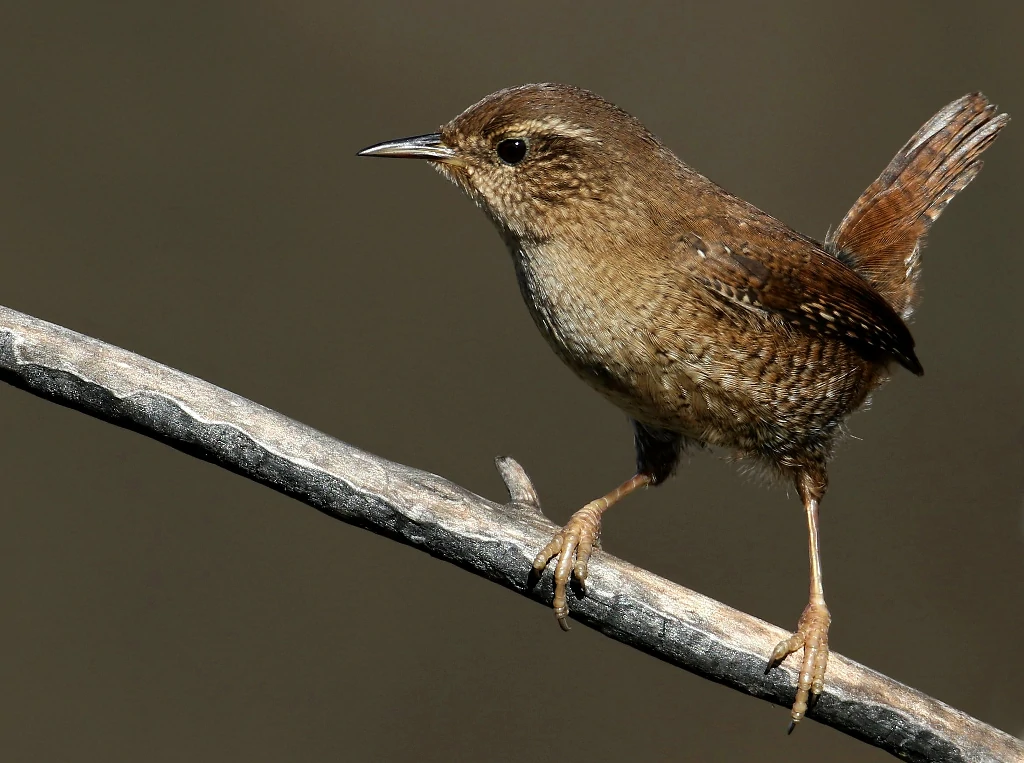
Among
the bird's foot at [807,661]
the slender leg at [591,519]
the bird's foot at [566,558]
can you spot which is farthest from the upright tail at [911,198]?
the bird's foot at [566,558]

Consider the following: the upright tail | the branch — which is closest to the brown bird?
the branch

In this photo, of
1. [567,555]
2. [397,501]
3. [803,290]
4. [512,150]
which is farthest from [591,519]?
[512,150]

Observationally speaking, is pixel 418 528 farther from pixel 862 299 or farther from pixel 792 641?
pixel 862 299

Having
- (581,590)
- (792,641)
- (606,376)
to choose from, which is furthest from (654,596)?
(606,376)

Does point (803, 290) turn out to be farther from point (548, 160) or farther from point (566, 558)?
point (566, 558)

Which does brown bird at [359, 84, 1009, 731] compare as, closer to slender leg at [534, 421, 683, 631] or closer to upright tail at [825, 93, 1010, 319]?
slender leg at [534, 421, 683, 631]

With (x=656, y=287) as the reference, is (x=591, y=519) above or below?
below
